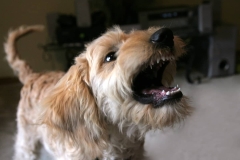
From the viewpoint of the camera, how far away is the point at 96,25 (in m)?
2.58

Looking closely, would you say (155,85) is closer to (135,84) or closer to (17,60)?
(135,84)

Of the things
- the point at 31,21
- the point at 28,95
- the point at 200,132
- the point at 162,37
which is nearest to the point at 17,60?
the point at 28,95

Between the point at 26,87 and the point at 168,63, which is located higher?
the point at 168,63

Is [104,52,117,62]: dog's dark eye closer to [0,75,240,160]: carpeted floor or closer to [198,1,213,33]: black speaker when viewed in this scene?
[0,75,240,160]: carpeted floor

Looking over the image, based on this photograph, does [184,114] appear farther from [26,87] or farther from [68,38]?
[68,38]

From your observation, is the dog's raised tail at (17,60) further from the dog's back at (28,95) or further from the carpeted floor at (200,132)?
the carpeted floor at (200,132)

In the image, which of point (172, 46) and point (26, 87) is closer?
point (172, 46)

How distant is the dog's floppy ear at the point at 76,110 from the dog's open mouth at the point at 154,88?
0.15 m

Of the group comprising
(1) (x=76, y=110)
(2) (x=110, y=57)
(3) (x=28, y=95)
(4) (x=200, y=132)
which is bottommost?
(4) (x=200, y=132)

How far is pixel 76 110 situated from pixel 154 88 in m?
0.26

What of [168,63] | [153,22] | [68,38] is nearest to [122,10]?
[153,22]

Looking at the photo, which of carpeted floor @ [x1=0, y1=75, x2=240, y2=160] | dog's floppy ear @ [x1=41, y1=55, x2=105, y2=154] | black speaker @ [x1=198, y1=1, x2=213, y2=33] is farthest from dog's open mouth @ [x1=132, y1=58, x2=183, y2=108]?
black speaker @ [x1=198, y1=1, x2=213, y2=33]

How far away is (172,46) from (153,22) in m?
1.78

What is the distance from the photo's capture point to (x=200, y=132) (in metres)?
1.93
